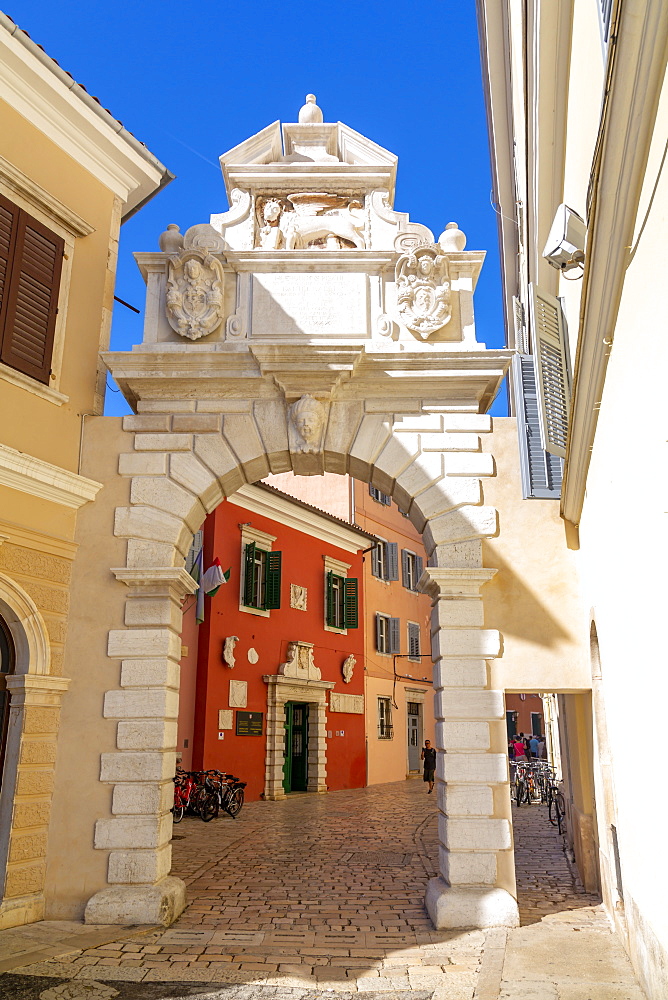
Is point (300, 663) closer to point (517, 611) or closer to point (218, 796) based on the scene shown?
point (218, 796)

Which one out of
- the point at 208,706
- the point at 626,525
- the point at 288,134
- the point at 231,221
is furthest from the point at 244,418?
the point at 208,706

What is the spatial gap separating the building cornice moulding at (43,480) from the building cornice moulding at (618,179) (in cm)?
495

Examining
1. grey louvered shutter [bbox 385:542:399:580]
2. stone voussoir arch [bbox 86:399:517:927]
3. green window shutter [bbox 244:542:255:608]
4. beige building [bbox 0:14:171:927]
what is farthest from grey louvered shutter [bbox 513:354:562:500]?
grey louvered shutter [bbox 385:542:399:580]

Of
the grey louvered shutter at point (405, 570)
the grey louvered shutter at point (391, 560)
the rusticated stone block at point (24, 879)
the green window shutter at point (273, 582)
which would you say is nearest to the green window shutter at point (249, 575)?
the green window shutter at point (273, 582)

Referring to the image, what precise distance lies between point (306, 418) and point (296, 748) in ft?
46.1

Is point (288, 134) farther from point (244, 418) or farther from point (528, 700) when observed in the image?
point (528, 700)

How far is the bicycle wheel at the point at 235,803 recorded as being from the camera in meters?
15.0

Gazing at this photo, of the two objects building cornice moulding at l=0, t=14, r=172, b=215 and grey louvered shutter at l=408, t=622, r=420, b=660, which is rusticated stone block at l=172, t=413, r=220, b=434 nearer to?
building cornice moulding at l=0, t=14, r=172, b=215

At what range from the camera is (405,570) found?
2762 cm

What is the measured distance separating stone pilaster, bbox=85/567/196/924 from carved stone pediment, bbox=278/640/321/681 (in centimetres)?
1187

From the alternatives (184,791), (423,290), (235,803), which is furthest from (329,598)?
(423,290)

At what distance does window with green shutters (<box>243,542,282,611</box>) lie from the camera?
1873 centimetres

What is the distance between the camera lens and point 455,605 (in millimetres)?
7828

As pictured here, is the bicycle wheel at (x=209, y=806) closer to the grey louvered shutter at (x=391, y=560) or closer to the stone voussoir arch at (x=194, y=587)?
the stone voussoir arch at (x=194, y=587)
